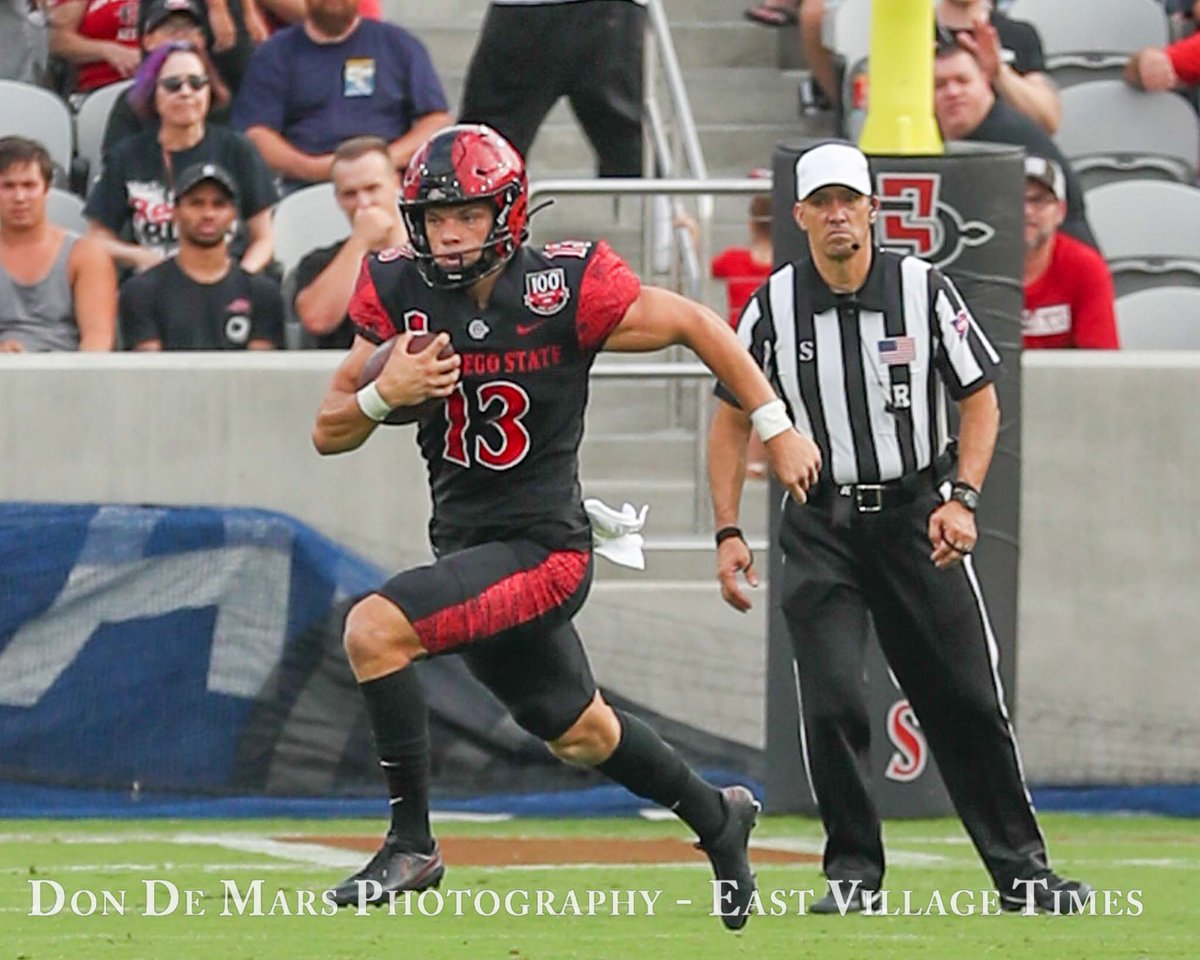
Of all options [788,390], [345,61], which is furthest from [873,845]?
[345,61]

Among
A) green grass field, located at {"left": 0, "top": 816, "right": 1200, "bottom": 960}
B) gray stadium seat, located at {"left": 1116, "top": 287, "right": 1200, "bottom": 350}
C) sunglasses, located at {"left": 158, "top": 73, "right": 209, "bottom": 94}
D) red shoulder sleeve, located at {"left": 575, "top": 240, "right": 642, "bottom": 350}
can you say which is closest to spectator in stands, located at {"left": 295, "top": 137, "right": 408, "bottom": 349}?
sunglasses, located at {"left": 158, "top": 73, "right": 209, "bottom": 94}

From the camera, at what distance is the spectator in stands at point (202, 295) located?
1015 cm

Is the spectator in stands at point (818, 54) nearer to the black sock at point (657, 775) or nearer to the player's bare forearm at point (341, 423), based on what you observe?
the black sock at point (657, 775)

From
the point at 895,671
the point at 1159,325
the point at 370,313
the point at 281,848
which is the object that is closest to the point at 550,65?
the point at 1159,325

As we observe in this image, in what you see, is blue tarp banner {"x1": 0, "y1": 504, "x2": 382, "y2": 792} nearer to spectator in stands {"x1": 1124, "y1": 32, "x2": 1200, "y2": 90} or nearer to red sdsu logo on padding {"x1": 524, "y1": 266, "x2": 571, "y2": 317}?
red sdsu logo on padding {"x1": 524, "y1": 266, "x2": 571, "y2": 317}

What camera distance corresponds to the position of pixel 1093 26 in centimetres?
1289

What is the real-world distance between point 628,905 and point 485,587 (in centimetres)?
137

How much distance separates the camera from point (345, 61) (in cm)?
1140

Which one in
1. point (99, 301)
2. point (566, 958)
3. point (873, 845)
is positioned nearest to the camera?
point (566, 958)

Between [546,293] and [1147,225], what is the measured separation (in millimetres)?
5813

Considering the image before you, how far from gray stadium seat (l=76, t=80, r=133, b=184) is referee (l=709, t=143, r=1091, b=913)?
17.8 feet

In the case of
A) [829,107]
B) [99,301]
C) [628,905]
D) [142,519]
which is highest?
[829,107]

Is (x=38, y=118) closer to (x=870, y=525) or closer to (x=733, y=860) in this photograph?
(x=870, y=525)

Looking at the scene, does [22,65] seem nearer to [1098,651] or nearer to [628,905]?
[1098,651]
